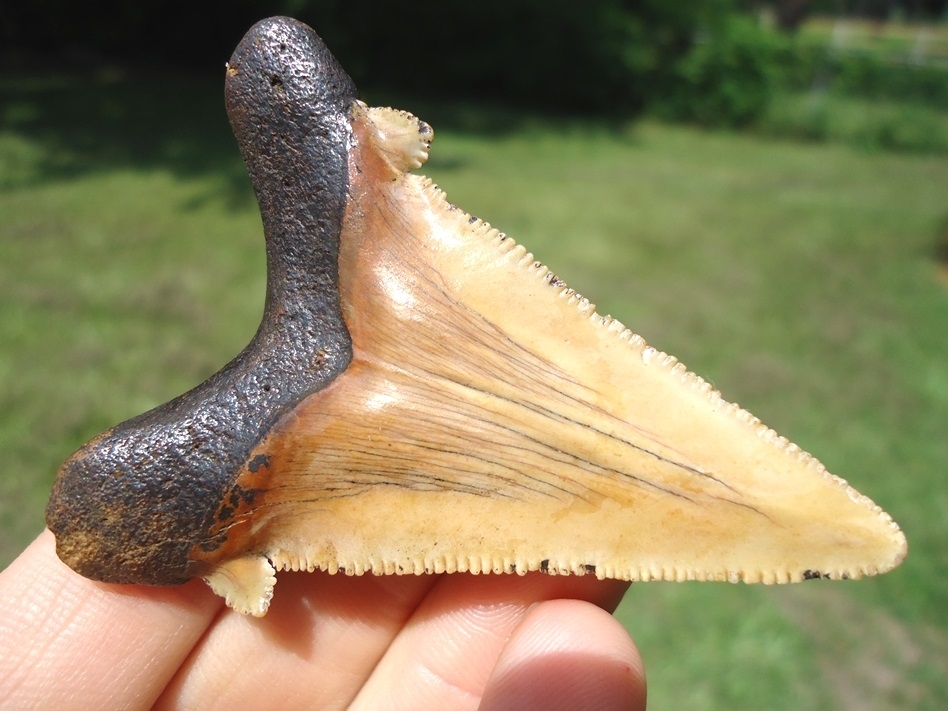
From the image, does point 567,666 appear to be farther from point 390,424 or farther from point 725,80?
point 725,80

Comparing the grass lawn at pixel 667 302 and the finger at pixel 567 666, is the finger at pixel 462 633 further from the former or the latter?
the grass lawn at pixel 667 302

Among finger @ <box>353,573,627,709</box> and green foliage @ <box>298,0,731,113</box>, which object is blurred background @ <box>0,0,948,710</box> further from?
finger @ <box>353,573,627,709</box>

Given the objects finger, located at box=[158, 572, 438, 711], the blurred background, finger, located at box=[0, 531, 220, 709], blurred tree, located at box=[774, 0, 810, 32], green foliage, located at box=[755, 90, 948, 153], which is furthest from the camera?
blurred tree, located at box=[774, 0, 810, 32]

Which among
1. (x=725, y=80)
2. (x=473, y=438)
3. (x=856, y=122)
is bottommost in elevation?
(x=856, y=122)

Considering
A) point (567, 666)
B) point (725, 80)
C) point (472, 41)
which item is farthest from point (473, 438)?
point (472, 41)

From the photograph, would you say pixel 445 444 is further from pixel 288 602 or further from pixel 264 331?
pixel 288 602

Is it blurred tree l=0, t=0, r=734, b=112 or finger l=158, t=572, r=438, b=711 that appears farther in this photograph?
blurred tree l=0, t=0, r=734, b=112

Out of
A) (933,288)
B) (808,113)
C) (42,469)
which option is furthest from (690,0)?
(42,469)

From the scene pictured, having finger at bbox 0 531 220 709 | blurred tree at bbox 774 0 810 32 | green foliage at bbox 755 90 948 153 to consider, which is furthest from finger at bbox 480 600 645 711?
blurred tree at bbox 774 0 810 32
